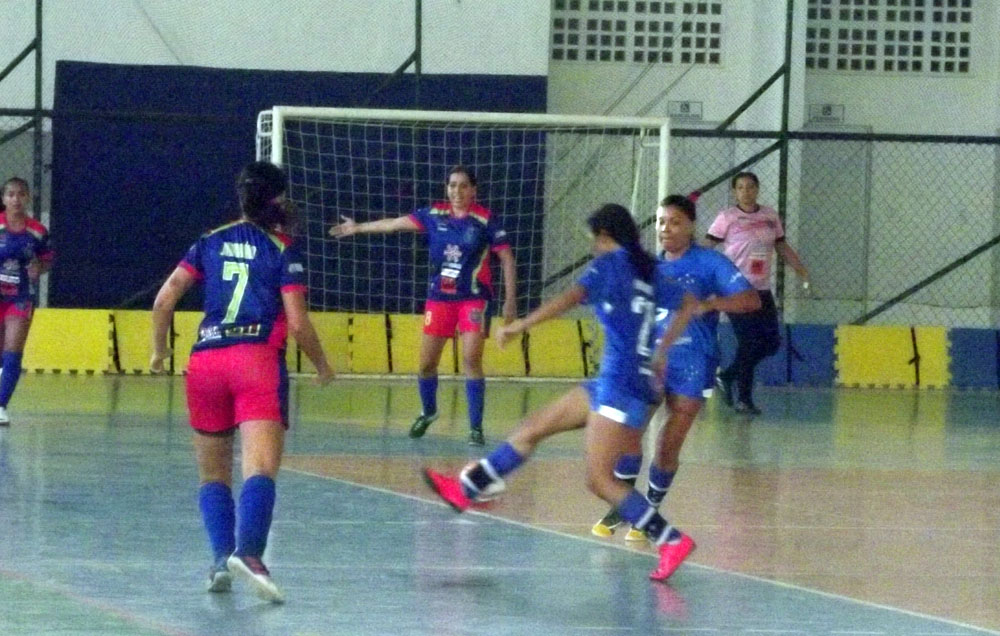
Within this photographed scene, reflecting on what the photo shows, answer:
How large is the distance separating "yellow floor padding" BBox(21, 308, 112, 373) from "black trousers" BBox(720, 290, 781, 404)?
23.8ft

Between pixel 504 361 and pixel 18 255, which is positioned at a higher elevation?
pixel 18 255

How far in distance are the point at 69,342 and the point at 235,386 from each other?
13665 millimetres

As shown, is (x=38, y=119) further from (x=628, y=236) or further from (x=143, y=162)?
(x=628, y=236)

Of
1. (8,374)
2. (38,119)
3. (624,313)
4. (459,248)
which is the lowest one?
(8,374)

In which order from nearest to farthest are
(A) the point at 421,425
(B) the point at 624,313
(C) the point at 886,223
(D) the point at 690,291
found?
(B) the point at 624,313 < (D) the point at 690,291 < (A) the point at 421,425 < (C) the point at 886,223

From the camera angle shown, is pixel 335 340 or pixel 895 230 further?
pixel 895 230

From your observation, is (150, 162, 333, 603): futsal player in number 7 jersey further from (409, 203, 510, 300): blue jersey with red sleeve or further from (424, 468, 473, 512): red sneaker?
(409, 203, 510, 300): blue jersey with red sleeve

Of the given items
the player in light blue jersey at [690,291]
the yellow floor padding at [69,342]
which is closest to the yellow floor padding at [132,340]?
the yellow floor padding at [69,342]

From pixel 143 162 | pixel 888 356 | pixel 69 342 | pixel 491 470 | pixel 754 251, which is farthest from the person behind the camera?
pixel 888 356

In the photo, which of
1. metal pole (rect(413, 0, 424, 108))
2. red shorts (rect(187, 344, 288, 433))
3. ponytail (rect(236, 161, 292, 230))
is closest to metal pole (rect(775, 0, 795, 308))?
metal pole (rect(413, 0, 424, 108))

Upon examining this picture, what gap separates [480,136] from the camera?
71.6 ft

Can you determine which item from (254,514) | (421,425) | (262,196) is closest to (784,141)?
(421,425)

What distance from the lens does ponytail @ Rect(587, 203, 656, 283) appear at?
802cm

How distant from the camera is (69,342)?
802 inches
